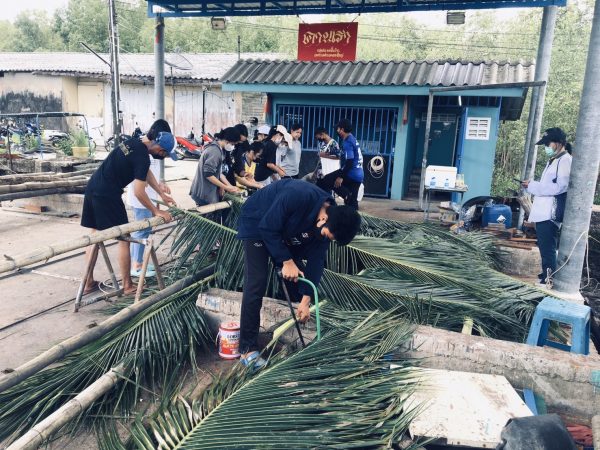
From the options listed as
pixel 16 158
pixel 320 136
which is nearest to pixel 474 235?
pixel 320 136

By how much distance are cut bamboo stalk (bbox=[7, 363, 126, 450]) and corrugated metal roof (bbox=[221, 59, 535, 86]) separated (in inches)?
301

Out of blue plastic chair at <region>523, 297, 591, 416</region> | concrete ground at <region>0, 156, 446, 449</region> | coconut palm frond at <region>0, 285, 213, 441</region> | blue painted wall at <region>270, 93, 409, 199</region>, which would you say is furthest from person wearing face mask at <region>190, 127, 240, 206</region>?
blue painted wall at <region>270, 93, 409, 199</region>

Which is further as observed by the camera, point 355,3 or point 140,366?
point 355,3

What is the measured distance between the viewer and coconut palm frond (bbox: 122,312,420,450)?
2340 millimetres

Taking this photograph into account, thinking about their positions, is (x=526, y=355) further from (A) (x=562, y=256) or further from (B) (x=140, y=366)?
(B) (x=140, y=366)

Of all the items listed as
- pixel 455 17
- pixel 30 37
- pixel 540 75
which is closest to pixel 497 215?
pixel 540 75

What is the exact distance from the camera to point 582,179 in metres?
4.57

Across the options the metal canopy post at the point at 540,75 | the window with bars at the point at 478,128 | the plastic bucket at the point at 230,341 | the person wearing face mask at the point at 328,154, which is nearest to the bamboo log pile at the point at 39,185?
the person wearing face mask at the point at 328,154

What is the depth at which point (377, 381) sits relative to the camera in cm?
285

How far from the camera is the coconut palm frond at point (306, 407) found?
2.34m

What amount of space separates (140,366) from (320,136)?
5026mm

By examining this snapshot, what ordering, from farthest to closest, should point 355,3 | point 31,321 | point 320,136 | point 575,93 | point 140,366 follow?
point 575,93
point 355,3
point 320,136
point 31,321
point 140,366

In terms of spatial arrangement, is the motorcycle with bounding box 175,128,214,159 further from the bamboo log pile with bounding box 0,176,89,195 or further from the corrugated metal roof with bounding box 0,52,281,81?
the bamboo log pile with bounding box 0,176,89,195

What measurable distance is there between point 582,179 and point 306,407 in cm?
348
